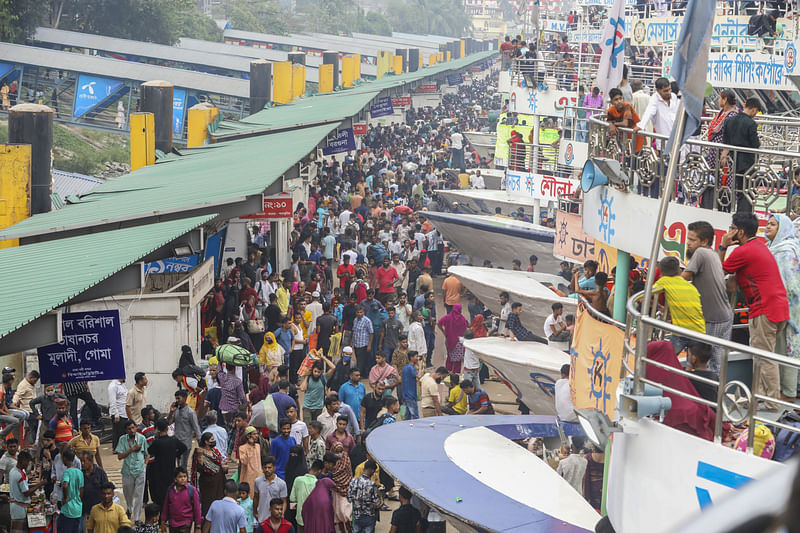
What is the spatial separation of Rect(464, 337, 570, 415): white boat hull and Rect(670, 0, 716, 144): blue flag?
7.59 m

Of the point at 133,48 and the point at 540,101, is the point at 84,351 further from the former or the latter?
the point at 133,48

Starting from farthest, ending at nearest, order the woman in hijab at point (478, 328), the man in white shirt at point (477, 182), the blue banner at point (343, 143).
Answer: the man in white shirt at point (477, 182)
the blue banner at point (343, 143)
the woman in hijab at point (478, 328)

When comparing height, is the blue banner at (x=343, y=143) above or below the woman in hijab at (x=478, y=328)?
above

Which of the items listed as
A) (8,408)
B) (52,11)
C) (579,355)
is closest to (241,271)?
(8,408)

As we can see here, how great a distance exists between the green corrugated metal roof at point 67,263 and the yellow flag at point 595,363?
4.06 metres

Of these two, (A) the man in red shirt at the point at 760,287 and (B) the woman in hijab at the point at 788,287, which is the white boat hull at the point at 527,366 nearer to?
(B) the woman in hijab at the point at 788,287

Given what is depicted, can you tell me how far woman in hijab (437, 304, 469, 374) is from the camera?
15.8 m

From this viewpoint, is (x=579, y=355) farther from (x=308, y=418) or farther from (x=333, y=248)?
(x=333, y=248)

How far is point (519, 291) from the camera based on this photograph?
17.5 metres

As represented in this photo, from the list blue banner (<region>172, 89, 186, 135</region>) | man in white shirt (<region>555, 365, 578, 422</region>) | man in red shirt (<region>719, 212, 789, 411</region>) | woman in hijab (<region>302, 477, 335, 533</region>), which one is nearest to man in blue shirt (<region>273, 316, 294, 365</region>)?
man in white shirt (<region>555, 365, 578, 422</region>)

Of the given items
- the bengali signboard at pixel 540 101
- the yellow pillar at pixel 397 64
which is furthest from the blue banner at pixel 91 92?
the yellow pillar at pixel 397 64

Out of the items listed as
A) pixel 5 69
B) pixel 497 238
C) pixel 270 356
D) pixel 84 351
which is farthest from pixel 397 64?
pixel 84 351

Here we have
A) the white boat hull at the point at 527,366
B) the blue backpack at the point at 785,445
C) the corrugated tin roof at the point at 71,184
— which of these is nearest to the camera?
the blue backpack at the point at 785,445

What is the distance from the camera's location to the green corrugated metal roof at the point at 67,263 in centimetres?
777
